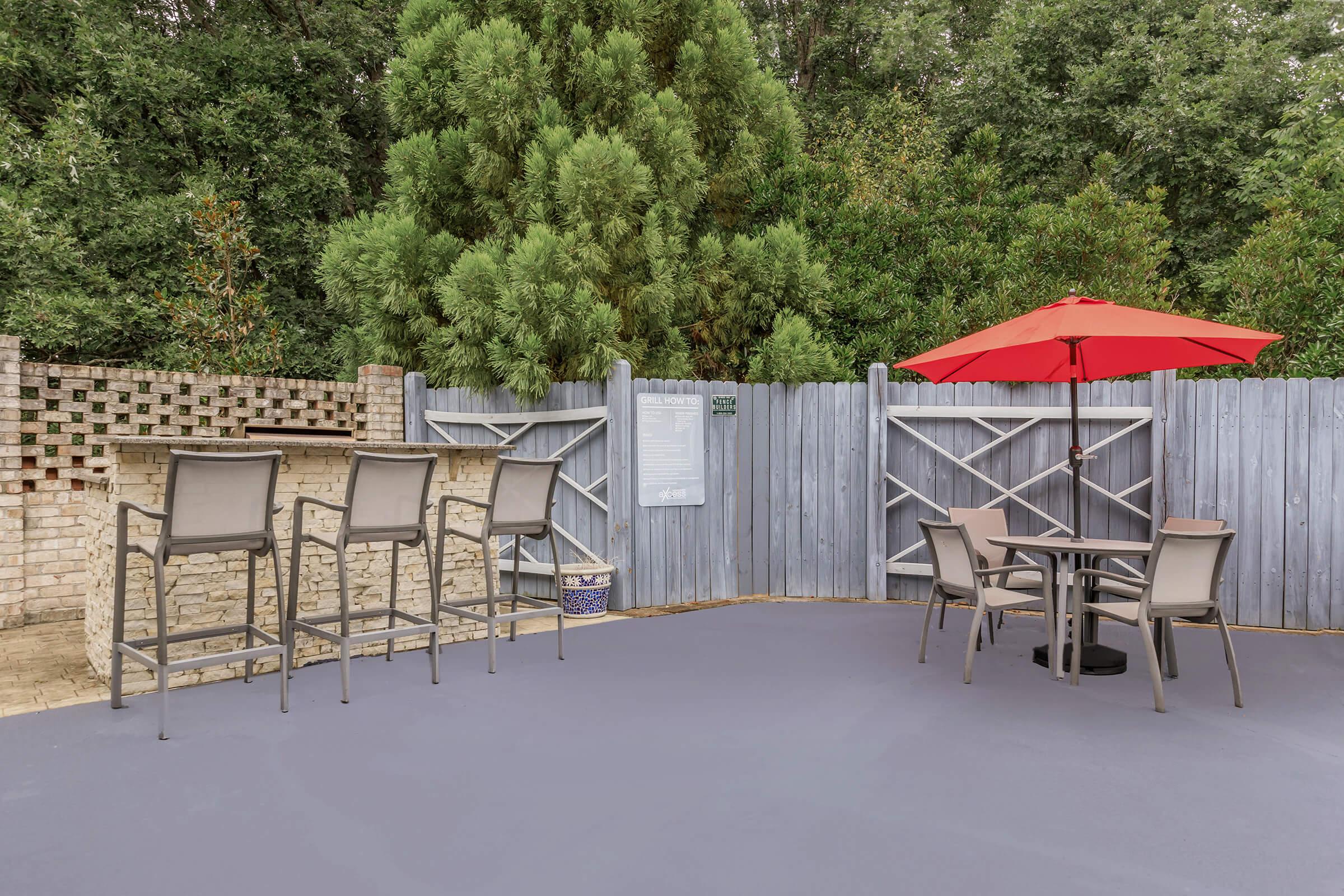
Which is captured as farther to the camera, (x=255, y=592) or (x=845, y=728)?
(x=255, y=592)

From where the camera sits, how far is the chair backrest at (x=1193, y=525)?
189 inches

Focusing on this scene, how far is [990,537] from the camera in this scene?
543cm

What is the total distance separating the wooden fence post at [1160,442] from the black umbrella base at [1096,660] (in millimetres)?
1658

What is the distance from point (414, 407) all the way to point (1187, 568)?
21.3 feet

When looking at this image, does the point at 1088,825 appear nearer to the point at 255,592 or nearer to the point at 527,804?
the point at 527,804

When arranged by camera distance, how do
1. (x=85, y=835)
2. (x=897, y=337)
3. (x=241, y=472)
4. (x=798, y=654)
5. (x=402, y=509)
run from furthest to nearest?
(x=897, y=337) < (x=798, y=654) < (x=402, y=509) < (x=241, y=472) < (x=85, y=835)

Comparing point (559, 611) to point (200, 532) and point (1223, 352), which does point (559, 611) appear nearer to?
point (200, 532)

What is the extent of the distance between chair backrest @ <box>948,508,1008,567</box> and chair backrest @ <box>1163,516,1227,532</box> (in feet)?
3.38

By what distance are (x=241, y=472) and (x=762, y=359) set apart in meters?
4.88

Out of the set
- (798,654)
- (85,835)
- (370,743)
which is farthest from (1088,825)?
(85,835)

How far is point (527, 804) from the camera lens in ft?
9.45

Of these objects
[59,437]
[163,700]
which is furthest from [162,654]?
[59,437]

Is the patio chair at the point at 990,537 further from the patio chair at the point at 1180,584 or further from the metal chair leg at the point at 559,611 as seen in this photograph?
the metal chair leg at the point at 559,611

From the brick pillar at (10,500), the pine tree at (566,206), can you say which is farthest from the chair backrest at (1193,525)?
the brick pillar at (10,500)
